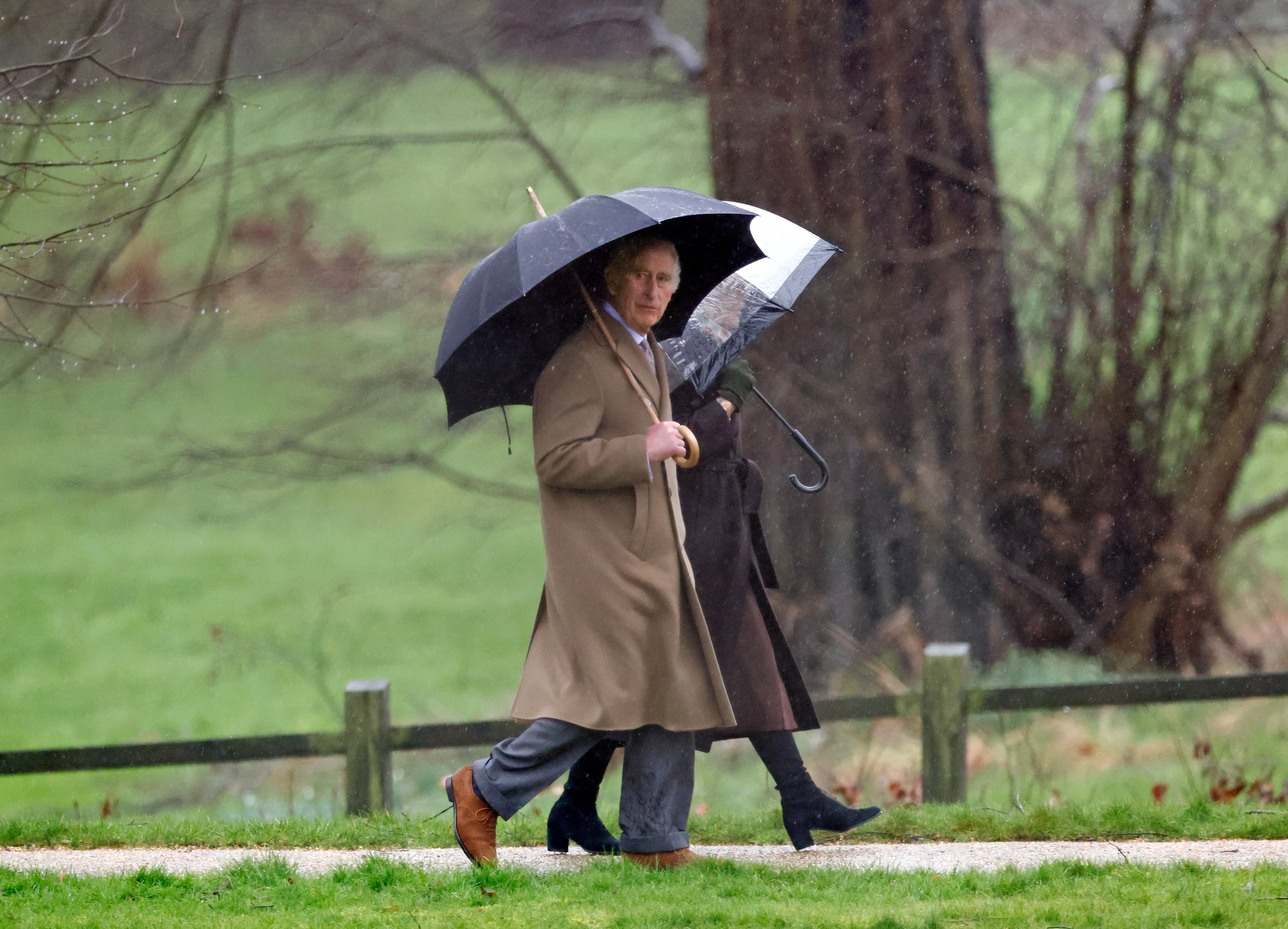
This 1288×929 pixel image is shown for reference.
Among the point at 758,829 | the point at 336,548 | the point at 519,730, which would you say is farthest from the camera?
the point at 336,548

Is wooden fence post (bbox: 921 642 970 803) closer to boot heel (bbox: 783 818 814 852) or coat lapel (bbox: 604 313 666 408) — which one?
boot heel (bbox: 783 818 814 852)

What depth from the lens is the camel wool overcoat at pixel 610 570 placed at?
14.8 ft

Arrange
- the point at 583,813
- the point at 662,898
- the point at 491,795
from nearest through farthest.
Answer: the point at 662,898
the point at 491,795
the point at 583,813

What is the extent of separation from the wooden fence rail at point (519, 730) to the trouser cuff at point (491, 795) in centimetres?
164

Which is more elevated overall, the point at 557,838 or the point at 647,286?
the point at 647,286

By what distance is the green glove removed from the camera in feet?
16.9

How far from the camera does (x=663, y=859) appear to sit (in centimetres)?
464

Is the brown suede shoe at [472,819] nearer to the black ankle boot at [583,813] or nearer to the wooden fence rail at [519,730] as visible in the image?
the black ankle boot at [583,813]

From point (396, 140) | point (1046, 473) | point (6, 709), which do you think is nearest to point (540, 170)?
point (396, 140)

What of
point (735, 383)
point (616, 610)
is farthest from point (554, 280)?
point (616, 610)

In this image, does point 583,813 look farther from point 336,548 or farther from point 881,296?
point 336,548

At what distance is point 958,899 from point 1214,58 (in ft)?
20.8

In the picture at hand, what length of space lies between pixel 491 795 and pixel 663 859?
0.56 m

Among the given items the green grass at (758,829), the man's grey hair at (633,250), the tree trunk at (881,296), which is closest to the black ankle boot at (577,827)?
the green grass at (758,829)
